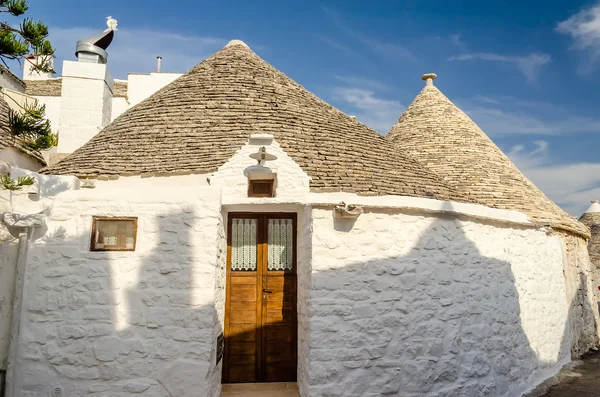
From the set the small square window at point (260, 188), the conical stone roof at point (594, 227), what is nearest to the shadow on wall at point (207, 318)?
the small square window at point (260, 188)

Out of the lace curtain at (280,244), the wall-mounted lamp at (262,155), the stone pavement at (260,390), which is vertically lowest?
the stone pavement at (260,390)

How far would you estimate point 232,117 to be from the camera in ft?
22.2

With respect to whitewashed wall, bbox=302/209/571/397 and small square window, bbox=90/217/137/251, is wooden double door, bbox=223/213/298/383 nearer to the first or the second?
whitewashed wall, bbox=302/209/571/397

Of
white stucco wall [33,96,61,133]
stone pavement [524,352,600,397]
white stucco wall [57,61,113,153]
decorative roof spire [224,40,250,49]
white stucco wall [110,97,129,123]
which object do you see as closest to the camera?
stone pavement [524,352,600,397]

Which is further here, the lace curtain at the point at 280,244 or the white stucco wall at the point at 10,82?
the white stucco wall at the point at 10,82

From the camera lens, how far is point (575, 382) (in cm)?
699

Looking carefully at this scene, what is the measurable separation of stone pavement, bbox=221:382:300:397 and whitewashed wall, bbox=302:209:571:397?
45 cm

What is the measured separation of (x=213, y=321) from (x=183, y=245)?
3.26 feet

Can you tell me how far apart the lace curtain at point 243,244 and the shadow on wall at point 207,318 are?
2.84ft

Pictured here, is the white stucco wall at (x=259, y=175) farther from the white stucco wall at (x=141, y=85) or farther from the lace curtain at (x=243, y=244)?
the white stucco wall at (x=141, y=85)

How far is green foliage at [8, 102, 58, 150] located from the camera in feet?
15.1

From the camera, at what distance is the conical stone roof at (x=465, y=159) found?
789 centimetres

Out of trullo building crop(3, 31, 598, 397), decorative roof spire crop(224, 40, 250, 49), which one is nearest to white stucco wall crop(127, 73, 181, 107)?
decorative roof spire crop(224, 40, 250, 49)

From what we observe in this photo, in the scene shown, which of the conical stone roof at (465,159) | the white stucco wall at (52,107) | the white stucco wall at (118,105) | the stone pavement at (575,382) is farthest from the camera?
the white stucco wall at (118,105)
